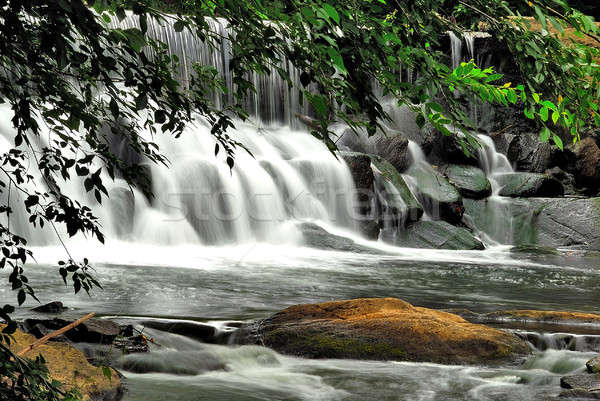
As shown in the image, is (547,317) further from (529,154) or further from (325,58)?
(529,154)

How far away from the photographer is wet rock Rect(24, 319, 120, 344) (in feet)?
14.8

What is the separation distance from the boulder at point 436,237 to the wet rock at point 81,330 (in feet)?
30.7

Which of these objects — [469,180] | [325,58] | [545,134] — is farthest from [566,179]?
[325,58]

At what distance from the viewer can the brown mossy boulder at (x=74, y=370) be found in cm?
375

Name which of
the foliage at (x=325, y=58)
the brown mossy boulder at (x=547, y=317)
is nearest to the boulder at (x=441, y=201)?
the brown mossy boulder at (x=547, y=317)

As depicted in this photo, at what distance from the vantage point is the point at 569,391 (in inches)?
176

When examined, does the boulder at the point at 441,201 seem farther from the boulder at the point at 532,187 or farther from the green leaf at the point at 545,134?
the green leaf at the point at 545,134

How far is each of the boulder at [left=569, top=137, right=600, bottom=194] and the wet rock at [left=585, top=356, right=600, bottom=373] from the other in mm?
14464

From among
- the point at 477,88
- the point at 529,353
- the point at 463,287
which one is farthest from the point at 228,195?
the point at 477,88

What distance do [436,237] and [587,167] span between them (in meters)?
6.95

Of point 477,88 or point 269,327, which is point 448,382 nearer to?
point 269,327

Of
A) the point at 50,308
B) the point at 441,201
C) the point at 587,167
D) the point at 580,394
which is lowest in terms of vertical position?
the point at 580,394

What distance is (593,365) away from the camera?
4.74 metres

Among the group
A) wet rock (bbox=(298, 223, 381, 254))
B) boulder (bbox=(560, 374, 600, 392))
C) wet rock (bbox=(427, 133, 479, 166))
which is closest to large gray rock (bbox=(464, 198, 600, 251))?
wet rock (bbox=(427, 133, 479, 166))
